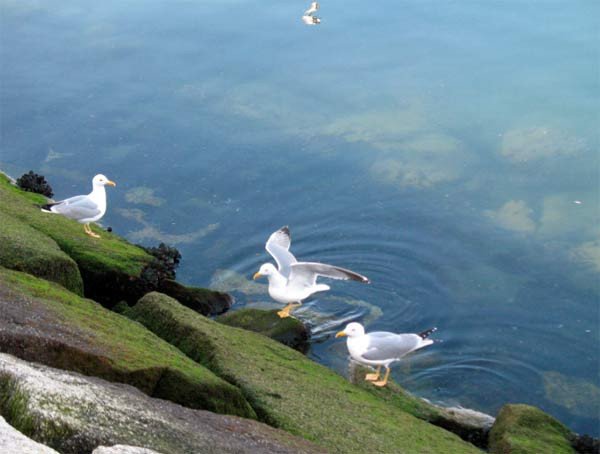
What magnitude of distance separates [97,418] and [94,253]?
23.4 ft

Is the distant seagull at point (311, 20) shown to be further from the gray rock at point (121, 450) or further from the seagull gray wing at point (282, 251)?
the gray rock at point (121, 450)

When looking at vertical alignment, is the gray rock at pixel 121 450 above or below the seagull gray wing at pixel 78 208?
above

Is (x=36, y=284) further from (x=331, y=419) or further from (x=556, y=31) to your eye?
(x=556, y=31)

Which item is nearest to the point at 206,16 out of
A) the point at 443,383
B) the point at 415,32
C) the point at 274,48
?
the point at 274,48

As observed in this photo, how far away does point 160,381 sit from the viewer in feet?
26.2

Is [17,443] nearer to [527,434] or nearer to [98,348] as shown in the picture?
[98,348]

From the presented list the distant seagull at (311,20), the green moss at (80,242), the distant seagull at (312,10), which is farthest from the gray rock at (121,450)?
the distant seagull at (312,10)

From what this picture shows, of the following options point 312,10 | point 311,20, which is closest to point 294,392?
point 311,20

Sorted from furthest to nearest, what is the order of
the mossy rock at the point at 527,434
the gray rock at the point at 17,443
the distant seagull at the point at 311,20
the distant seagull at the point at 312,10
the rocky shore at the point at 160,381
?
the distant seagull at the point at 312,10 < the distant seagull at the point at 311,20 < the mossy rock at the point at 527,434 < the rocky shore at the point at 160,381 < the gray rock at the point at 17,443

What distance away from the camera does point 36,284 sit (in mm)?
9461

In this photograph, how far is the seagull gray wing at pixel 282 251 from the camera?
533 inches

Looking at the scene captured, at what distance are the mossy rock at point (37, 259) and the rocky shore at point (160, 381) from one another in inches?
0.7

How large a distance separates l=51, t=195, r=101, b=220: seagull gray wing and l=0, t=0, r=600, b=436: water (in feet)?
6.72

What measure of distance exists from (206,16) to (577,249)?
12596 millimetres
